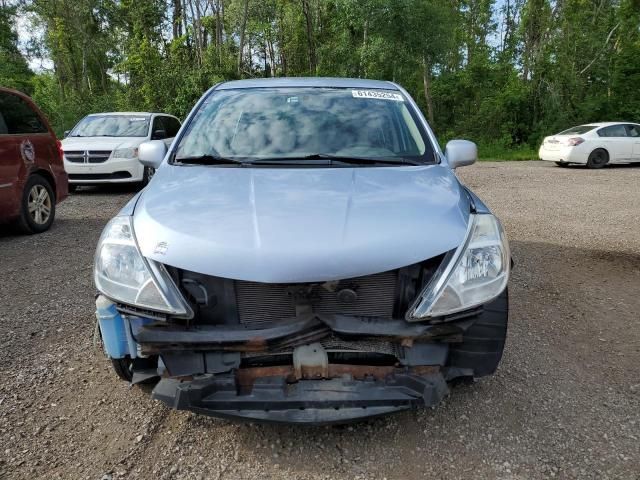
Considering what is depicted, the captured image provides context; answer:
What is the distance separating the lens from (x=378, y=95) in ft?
12.4

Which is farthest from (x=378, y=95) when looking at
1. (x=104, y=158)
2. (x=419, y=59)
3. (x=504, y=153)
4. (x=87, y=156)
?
(x=419, y=59)

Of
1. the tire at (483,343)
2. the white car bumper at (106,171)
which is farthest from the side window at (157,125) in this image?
the tire at (483,343)

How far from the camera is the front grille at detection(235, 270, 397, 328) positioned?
222 centimetres

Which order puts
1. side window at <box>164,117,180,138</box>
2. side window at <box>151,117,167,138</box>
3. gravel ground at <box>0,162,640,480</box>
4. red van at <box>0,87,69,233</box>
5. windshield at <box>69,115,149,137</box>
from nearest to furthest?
gravel ground at <box>0,162,640,480</box> → red van at <box>0,87,69,233</box> → windshield at <box>69,115,149,137</box> → side window at <box>151,117,167,138</box> → side window at <box>164,117,180,138</box>

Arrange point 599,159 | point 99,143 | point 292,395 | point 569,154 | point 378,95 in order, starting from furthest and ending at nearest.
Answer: point 599,159 → point 569,154 → point 99,143 → point 378,95 → point 292,395

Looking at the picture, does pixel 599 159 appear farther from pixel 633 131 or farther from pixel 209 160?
pixel 209 160

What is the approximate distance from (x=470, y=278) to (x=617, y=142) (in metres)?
16.6

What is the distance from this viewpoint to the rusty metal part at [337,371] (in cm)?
221

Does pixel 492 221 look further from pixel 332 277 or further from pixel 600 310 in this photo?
pixel 600 310

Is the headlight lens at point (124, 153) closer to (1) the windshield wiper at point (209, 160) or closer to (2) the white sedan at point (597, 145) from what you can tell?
(1) the windshield wiper at point (209, 160)

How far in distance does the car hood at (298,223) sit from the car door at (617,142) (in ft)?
51.6

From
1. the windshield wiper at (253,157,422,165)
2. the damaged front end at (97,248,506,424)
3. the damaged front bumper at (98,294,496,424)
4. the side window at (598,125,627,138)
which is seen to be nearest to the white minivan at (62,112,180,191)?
the windshield wiper at (253,157,422,165)

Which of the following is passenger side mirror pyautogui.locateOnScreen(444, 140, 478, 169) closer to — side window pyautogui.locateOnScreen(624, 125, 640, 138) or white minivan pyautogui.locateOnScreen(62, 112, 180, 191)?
white minivan pyautogui.locateOnScreen(62, 112, 180, 191)

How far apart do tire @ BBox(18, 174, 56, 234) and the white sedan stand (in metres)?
14.4
